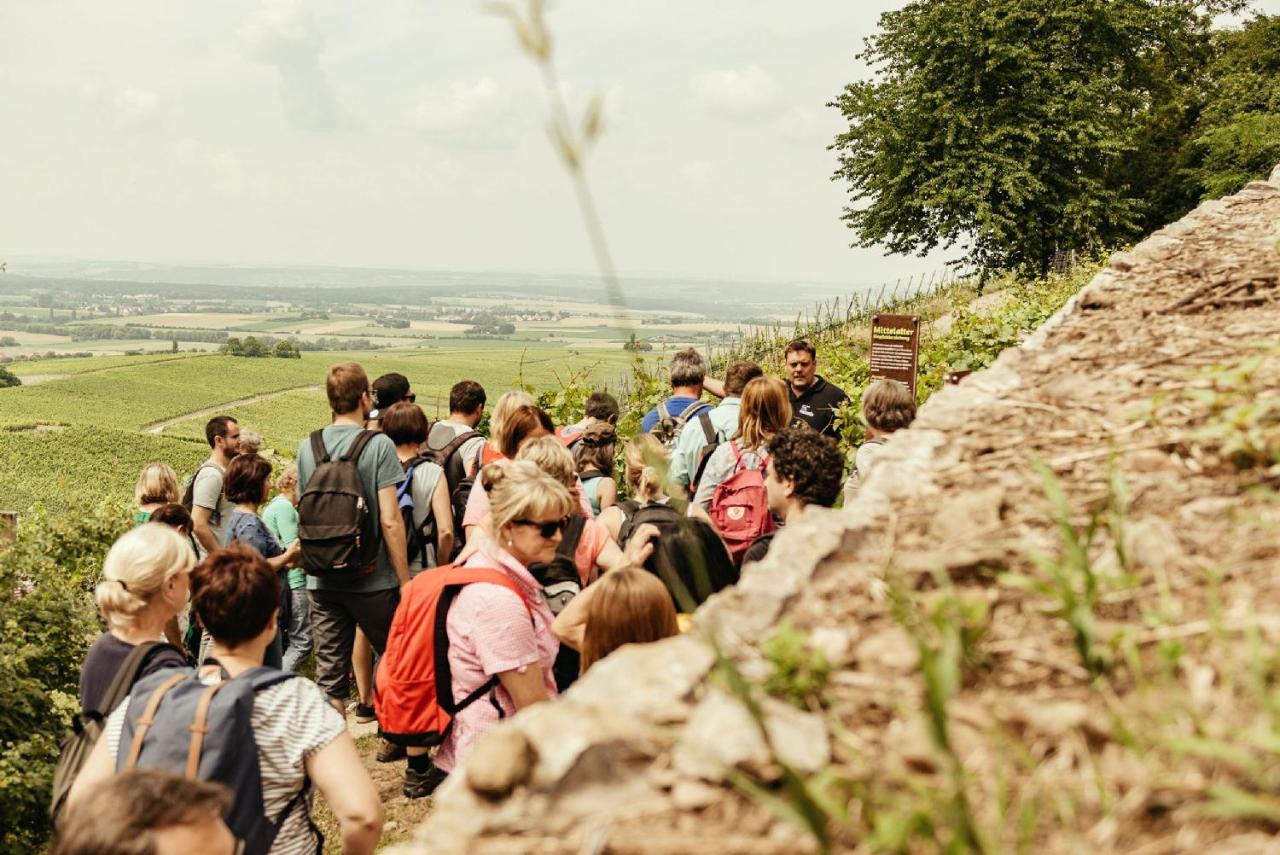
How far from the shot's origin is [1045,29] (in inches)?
1154

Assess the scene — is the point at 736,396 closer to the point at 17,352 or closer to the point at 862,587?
the point at 862,587

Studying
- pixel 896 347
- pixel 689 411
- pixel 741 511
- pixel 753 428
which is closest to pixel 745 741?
pixel 741 511

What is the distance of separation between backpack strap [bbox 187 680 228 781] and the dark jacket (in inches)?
199

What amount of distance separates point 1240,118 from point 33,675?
34064 millimetres

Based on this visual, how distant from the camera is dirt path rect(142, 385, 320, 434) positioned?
38.6m

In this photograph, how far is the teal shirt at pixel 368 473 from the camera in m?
5.28

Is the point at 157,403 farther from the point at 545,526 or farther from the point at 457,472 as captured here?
the point at 545,526

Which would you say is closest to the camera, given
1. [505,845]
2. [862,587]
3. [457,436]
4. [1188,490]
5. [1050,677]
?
[505,845]

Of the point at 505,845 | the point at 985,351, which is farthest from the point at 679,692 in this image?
the point at 985,351

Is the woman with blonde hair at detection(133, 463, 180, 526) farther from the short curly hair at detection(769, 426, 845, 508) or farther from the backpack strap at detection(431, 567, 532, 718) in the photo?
the short curly hair at detection(769, 426, 845, 508)

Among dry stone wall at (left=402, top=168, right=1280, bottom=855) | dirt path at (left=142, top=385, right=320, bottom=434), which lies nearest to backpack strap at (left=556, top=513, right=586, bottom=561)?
dry stone wall at (left=402, top=168, right=1280, bottom=855)

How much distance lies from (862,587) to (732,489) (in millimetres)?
2937

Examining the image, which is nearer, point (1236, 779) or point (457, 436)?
point (1236, 779)

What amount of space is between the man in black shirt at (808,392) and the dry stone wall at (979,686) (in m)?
4.56
